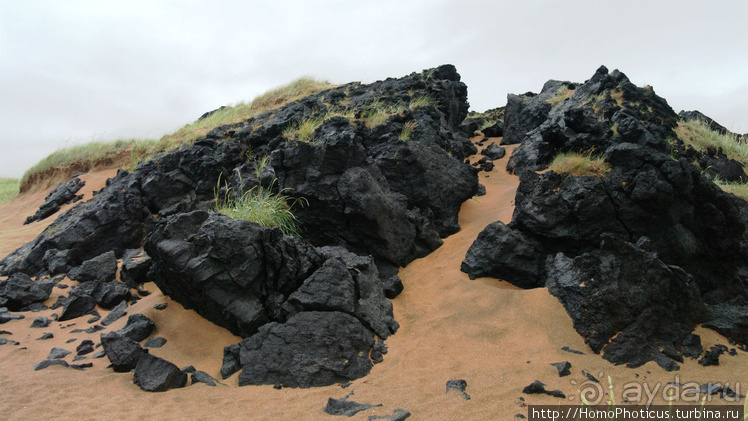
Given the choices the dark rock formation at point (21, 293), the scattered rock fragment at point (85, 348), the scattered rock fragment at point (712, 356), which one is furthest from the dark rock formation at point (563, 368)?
the dark rock formation at point (21, 293)

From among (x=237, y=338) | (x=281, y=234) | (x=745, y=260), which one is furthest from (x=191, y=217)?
Answer: (x=745, y=260)

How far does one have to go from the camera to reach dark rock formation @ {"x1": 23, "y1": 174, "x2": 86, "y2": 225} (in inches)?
563

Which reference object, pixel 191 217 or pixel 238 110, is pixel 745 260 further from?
pixel 238 110

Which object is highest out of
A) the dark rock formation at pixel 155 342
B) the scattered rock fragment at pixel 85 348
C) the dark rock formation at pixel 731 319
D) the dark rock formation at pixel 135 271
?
the dark rock formation at pixel 135 271

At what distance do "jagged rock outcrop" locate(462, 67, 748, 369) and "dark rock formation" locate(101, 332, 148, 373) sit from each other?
4.65 meters

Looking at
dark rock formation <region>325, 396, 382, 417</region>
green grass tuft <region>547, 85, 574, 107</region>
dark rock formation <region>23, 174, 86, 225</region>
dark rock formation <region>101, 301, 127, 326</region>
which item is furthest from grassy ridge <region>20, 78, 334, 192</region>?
dark rock formation <region>325, 396, 382, 417</region>

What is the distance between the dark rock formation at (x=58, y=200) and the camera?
14.3 meters

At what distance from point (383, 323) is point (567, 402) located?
2.52 meters

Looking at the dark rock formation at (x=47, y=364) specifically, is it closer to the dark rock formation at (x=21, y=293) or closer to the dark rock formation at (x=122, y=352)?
the dark rock formation at (x=122, y=352)

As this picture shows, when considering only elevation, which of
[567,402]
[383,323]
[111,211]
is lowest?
[567,402]

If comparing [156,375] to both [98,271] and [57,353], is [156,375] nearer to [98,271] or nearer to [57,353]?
[57,353]

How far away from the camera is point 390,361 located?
477 cm

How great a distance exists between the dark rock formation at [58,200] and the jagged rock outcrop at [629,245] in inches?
582

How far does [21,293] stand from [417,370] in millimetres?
6871
